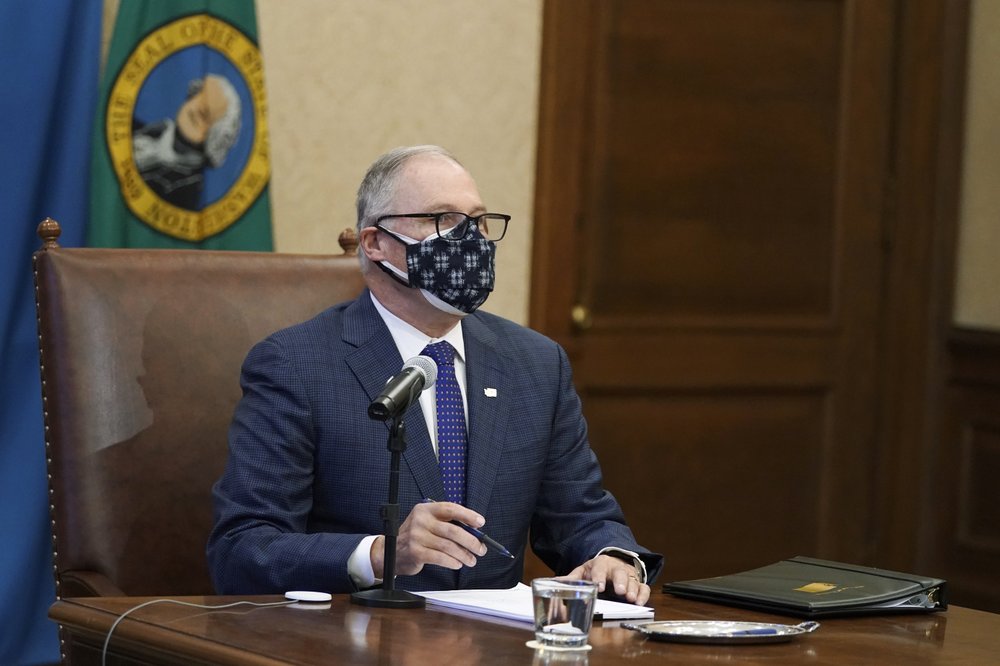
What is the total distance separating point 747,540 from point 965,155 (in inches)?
62.3

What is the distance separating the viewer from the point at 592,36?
4.82 m

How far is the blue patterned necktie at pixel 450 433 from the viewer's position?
104 inches

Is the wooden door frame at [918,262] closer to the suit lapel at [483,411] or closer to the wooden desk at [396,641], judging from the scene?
the suit lapel at [483,411]

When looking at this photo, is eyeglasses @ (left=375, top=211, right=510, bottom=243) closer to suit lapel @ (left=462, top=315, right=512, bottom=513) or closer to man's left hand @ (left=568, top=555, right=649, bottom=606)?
suit lapel @ (left=462, top=315, right=512, bottom=513)

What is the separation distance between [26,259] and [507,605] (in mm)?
1919

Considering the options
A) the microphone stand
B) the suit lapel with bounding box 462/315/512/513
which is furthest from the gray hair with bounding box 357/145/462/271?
the microphone stand

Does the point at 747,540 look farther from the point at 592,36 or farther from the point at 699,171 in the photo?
the point at 592,36

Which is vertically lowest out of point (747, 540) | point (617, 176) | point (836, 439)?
Answer: point (747, 540)

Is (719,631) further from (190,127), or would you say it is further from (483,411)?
(190,127)

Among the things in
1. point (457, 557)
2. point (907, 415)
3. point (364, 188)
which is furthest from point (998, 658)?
point (907, 415)

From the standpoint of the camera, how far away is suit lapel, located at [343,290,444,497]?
8.50 feet

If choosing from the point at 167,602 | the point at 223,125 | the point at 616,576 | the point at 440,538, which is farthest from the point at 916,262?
the point at 167,602

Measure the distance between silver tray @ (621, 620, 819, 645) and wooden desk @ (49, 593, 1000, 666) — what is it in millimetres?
12

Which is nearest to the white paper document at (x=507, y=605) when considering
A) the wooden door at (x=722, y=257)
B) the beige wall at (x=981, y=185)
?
the wooden door at (x=722, y=257)
